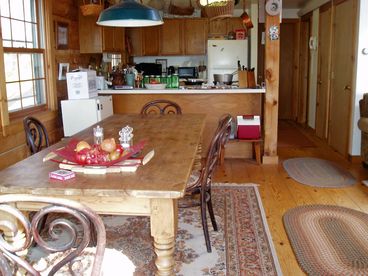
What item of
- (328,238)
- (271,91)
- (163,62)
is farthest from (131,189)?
(163,62)

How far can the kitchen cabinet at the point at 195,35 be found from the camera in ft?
25.9

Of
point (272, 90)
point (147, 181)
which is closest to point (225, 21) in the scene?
point (272, 90)

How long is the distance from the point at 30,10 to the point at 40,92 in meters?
0.78

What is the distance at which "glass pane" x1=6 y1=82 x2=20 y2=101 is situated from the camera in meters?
3.65

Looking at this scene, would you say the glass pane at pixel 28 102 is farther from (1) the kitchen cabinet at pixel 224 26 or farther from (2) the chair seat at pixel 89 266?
(1) the kitchen cabinet at pixel 224 26

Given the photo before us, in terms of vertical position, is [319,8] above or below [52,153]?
above

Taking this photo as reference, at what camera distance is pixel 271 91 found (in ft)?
16.4

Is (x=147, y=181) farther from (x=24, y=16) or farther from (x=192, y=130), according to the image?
(x=24, y=16)

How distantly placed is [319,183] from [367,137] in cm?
85

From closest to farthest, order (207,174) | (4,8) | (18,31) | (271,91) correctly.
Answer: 1. (207,174)
2. (4,8)
3. (18,31)
4. (271,91)

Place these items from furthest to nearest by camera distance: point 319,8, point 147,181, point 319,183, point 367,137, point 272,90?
point 319,8
point 272,90
point 367,137
point 319,183
point 147,181

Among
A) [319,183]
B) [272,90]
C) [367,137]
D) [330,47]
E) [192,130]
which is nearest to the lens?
[192,130]

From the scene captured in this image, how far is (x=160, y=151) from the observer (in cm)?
248

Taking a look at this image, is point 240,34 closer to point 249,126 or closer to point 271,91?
point 271,91
